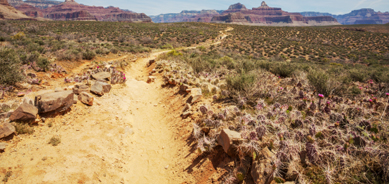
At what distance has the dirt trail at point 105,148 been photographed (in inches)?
115

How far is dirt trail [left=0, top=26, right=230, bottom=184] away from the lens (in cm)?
292

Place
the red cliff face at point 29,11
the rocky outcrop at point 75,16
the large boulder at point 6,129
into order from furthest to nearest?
the rocky outcrop at point 75,16 < the red cliff face at point 29,11 < the large boulder at point 6,129

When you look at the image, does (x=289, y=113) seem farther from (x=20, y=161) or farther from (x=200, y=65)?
(x=200, y=65)

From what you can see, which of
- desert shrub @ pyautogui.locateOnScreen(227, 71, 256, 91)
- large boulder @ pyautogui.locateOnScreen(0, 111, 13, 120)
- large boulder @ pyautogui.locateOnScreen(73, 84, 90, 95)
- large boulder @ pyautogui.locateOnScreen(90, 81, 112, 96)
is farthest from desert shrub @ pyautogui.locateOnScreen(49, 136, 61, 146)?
desert shrub @ pyautogui.locateOnScreen(227, 71, 256, 91)

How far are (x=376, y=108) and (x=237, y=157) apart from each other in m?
3.22

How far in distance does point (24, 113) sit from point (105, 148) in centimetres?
183

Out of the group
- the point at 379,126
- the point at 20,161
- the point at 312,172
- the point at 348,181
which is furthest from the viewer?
the point at 20,161

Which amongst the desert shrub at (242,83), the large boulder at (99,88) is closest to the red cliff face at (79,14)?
the large boulder at (99,88)

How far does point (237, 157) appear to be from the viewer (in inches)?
109

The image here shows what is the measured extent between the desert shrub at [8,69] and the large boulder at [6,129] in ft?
9.90

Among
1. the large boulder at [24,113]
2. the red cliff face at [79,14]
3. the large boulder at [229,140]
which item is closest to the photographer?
the large boulder at [229,140]

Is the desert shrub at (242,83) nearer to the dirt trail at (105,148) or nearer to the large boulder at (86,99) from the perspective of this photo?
the dirt trail at (105,148)

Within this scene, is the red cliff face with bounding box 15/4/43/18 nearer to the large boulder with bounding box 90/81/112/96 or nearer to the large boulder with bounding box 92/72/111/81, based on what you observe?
the large boulder with bounding box 92/72/111/81

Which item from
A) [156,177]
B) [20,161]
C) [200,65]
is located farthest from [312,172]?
A: [200,65]
